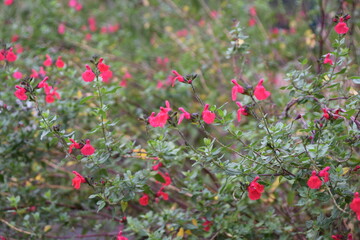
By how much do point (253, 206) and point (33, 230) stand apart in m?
1.12

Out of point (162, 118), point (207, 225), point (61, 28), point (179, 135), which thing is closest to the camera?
point (162, 118)

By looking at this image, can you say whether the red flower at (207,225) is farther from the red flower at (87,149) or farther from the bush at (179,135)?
the red flower at (87,149)

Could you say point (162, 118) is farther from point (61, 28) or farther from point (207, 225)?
point (61, 28)

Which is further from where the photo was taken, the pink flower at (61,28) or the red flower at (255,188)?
the pink flower at (61,28)

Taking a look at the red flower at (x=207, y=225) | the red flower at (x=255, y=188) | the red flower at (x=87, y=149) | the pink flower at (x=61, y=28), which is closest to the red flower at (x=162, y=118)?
the red flower at (x=87, y=149)

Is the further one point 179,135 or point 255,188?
point 179,135

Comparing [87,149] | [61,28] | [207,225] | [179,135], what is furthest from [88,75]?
[61,28]

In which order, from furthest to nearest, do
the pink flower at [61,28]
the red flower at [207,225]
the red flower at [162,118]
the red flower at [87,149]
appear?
the pink flower at [61,28] < the red flower at [207,225] < the red flower at [87,149] < the red flower at [162,118]

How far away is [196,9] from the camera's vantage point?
A: 155 inches

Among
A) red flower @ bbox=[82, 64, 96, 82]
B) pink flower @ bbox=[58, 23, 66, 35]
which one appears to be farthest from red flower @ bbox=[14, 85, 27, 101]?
pink flower @ bbox=[58, 23, 66, 35]

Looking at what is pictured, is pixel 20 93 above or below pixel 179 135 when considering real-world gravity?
above

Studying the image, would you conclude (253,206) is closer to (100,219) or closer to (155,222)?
(155,222)

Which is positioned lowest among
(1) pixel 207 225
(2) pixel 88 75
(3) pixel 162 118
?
Result: (1) pixel 207 225

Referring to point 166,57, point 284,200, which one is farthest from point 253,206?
point 166,57
